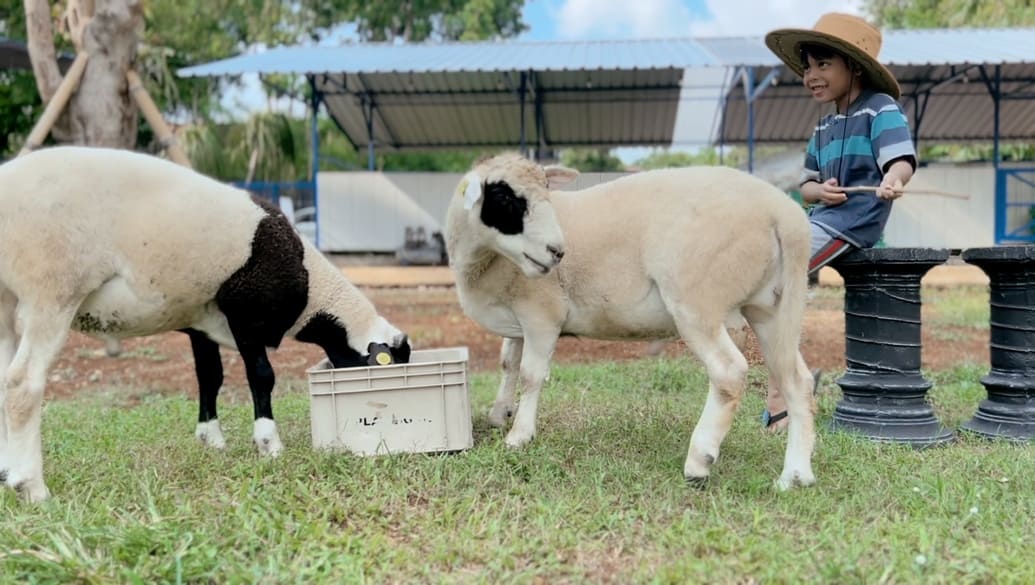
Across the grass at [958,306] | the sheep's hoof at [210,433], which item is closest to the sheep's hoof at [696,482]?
the sheep's hoof at [210,433]

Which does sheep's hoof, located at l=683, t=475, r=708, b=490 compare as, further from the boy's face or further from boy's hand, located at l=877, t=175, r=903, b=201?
the boy's face

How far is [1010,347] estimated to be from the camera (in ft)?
15.1

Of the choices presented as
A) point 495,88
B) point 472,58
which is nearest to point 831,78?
point 472,58

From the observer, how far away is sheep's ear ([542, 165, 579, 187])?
12.7 feet

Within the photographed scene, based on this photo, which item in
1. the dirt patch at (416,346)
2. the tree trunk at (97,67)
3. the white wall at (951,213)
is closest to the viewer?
the dirt patch at (416,346)

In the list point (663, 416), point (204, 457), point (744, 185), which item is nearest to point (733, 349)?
point (744, 185)

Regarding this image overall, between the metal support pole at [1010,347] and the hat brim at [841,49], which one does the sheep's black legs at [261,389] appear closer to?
the hat brim at [841,49]

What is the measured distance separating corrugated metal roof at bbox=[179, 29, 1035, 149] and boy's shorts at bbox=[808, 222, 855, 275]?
36.5ft

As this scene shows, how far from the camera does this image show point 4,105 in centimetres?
2195

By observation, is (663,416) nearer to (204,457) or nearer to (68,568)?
(204,457)

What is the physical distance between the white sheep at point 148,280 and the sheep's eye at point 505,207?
1.08 meters

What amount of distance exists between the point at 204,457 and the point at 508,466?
1.54 m

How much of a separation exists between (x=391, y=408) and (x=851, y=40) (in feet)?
10.2

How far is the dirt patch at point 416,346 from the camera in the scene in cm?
773
